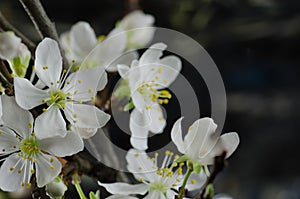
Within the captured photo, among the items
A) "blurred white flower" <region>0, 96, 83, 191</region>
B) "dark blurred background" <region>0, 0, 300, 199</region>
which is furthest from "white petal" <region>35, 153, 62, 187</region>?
"dark blurred background" <region>0, 0, 300, 199</region>

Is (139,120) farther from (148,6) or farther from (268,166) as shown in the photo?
(268,166)

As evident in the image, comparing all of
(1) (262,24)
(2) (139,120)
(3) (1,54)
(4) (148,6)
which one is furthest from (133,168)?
(1) (262,24)

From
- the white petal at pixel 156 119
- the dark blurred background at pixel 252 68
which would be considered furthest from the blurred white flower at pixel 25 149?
the dark blurred background at pixel 252 68

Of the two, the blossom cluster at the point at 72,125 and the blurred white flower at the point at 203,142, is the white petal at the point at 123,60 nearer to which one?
the blossom cluster at the point at 72,125

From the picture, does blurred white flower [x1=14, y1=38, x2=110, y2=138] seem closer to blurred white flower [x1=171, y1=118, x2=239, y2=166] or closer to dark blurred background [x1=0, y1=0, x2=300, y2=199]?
blurred white flower [x1=171, y1=118, x2=239, y2=166]

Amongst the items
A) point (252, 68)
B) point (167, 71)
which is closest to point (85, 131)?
point (167, 71)

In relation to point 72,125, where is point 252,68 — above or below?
below

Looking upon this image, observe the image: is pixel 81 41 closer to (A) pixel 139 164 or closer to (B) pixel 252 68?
(A) pixel 139 164
